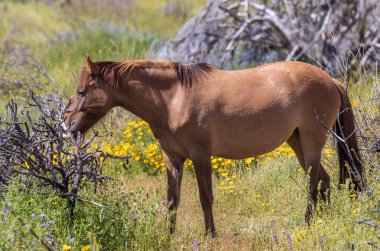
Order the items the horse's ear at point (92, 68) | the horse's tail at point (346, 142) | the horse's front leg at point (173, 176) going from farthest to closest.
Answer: the horse's tail at point (346, 142)
the horse's front leg at point (173, 176)
the horse's ear at point (92, 68)

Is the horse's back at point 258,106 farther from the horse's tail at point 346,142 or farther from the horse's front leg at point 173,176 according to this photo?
the horse's front leg at point 173,176

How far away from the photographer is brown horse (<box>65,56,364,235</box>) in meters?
6.07

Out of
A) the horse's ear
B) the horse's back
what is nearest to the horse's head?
the horse's ear

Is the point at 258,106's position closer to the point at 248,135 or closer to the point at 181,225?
the point at 248,135

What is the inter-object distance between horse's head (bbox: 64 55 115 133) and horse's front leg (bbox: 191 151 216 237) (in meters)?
0.94

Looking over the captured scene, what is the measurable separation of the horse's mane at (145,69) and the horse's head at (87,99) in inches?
1.9

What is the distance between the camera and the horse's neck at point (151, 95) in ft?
20.1

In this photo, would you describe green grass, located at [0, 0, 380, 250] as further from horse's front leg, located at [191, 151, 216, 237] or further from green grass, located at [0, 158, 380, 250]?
Result: horse's front leg, located at [191, 151, 216, 237]

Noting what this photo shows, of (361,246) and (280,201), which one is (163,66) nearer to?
(280,201)

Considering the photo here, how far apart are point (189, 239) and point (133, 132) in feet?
10.2

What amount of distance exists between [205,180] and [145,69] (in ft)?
3.69

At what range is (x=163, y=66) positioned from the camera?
6.24m

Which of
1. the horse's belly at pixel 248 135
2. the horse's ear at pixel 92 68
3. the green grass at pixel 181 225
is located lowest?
the green grass at pixel 181 225

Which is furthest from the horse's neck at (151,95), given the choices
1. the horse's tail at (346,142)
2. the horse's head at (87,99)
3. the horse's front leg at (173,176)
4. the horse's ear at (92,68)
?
the horse's tail at (346,142)
